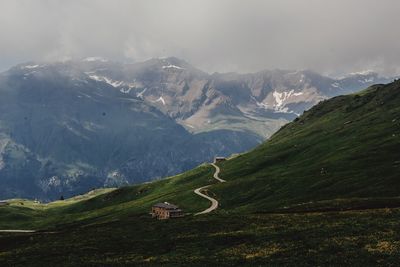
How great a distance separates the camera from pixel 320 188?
123 metres

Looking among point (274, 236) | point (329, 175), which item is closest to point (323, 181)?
point (329, 175)

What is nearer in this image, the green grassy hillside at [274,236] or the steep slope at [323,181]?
the green grassy hillside at [274,236]

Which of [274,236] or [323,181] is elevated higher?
[323,181]

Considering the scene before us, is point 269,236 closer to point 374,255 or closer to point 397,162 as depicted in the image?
point 374,255

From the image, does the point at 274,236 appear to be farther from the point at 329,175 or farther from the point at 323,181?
the point at 329,175

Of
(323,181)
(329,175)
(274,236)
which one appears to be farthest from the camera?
(329,175)

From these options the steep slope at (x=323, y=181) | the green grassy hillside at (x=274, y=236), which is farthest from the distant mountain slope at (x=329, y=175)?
the green grassy hillside at (x=274, y=236)

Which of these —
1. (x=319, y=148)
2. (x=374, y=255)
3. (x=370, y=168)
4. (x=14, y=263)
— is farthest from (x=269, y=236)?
(x=319, y=148)

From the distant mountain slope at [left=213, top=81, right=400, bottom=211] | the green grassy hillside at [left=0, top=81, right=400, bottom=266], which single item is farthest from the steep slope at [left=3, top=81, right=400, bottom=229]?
the green grassy hillside at [left=0, top=81, right=400, bottom=266]

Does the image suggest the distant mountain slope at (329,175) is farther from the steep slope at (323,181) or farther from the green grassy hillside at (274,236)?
the green grassy hillside at (274,236)

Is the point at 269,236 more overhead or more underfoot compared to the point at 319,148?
more underfoot

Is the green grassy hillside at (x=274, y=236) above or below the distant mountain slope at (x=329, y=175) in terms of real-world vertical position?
below

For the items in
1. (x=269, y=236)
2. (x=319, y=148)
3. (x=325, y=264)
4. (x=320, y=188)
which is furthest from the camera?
(x=319, y=148)

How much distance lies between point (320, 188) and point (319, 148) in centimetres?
6989
